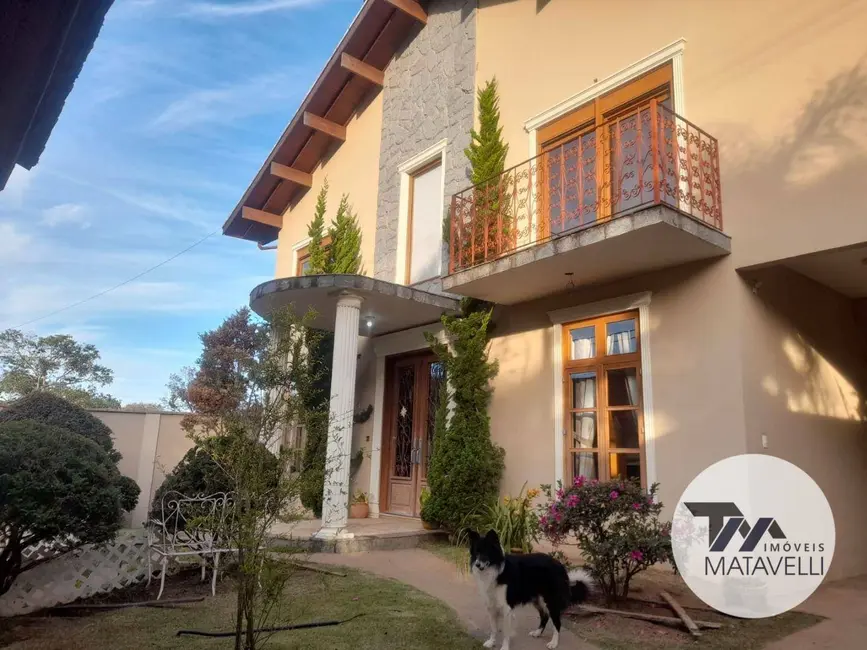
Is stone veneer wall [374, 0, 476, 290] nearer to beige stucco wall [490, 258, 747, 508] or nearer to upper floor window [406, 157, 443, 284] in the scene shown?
upper floor window [406, 157, 443, 284]

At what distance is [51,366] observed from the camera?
27578mm

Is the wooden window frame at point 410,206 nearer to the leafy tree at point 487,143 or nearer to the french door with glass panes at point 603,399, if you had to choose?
the leafy tree at point 487,143

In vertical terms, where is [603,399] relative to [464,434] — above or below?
above

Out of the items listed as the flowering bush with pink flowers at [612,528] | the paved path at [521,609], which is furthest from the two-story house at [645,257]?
the flowering bush with pink flowers at [612,528]

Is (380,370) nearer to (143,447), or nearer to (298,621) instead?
(143,447)

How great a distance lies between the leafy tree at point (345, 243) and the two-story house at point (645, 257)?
145 cm

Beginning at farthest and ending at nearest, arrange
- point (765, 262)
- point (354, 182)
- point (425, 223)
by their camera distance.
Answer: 1. point (354, 182)
2. point (425, 223)
3. point (765, 262)

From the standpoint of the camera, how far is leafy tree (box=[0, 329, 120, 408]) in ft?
A: 87.0

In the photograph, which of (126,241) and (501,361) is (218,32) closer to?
(501,361)

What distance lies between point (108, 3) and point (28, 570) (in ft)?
17.0

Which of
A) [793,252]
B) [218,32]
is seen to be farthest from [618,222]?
[218,32]

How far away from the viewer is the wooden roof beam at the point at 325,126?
37.9ft

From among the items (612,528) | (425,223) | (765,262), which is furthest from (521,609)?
(425,223)

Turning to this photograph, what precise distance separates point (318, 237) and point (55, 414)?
542 centimetres
